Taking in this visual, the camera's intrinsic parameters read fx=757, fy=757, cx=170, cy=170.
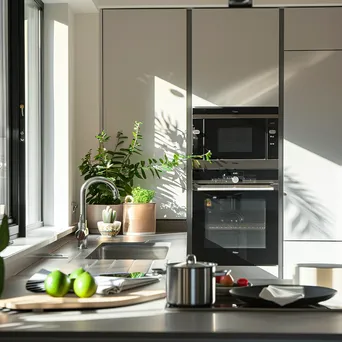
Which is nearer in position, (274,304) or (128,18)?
(274,304)

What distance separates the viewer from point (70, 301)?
91.6 inches

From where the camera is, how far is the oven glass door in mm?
5191

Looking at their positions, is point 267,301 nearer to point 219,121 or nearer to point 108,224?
point 108,224

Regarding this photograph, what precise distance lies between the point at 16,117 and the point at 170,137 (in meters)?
1.42

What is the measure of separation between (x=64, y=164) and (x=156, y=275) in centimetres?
205

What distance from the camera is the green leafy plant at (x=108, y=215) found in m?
4.58

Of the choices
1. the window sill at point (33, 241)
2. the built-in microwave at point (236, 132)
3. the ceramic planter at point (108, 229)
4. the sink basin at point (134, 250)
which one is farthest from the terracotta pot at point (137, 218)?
the built-in microwave at point (236, 132)

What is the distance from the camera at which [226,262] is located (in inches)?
205

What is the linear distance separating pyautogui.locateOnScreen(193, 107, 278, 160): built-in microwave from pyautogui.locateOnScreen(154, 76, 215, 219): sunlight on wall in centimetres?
9

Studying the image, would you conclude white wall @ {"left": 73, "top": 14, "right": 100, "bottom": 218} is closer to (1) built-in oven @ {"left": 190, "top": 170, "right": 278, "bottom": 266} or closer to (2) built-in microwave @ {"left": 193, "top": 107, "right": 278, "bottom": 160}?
(2) built-in microwave @ {"left": 193, "top": 107, "right": 278, "bottom": 160}

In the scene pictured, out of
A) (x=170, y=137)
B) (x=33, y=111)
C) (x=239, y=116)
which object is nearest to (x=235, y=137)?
(x=239, y=116)

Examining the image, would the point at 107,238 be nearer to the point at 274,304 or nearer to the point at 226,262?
the point at 226,262

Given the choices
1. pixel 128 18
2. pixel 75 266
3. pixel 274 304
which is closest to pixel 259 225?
pixel 128 18

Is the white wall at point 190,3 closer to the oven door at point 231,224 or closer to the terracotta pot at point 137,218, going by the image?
the oven door at point 231,224
